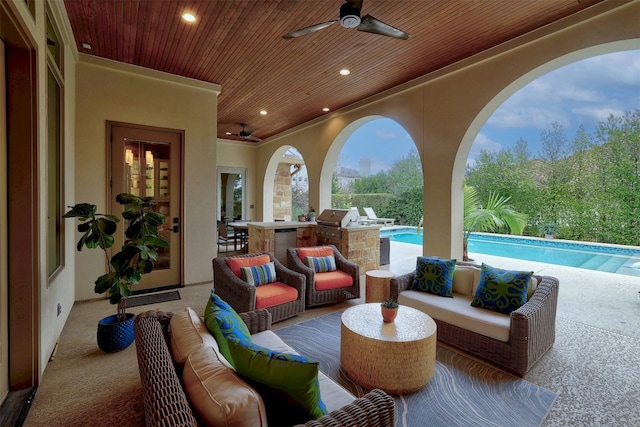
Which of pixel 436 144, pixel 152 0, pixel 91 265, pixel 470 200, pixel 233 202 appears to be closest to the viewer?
pixel 152 0

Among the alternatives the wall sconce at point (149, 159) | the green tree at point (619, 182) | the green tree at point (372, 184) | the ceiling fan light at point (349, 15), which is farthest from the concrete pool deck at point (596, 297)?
the green tree at point (372, 184)

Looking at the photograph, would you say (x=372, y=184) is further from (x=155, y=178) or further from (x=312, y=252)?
(x=155, y=178)

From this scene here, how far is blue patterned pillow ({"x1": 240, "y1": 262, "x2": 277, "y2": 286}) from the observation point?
10.7 feet

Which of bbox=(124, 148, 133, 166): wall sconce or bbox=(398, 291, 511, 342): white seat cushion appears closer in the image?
bbox=(398, 291, 511, 342): white seat cushion

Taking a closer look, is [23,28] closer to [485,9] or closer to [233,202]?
[485,9]

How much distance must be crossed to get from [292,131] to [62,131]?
5152 mm

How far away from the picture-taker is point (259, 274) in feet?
11.1

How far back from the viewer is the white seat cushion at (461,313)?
7.86 ft

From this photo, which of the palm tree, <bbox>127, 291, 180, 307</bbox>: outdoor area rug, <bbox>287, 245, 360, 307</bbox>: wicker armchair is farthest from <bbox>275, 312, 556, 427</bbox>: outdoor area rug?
the palm tree

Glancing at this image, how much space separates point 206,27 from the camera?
3174mm

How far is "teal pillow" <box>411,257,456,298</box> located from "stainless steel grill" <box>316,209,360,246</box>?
210cm

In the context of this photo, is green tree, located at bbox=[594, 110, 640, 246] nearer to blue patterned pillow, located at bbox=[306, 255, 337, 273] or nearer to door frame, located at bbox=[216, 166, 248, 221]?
blue patterned pillow, located at bbox=[306, 255, 337, 273]

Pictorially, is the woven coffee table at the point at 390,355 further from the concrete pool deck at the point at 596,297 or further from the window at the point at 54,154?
the window at the point at 54,154

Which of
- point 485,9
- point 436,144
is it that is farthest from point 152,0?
point 436,144
